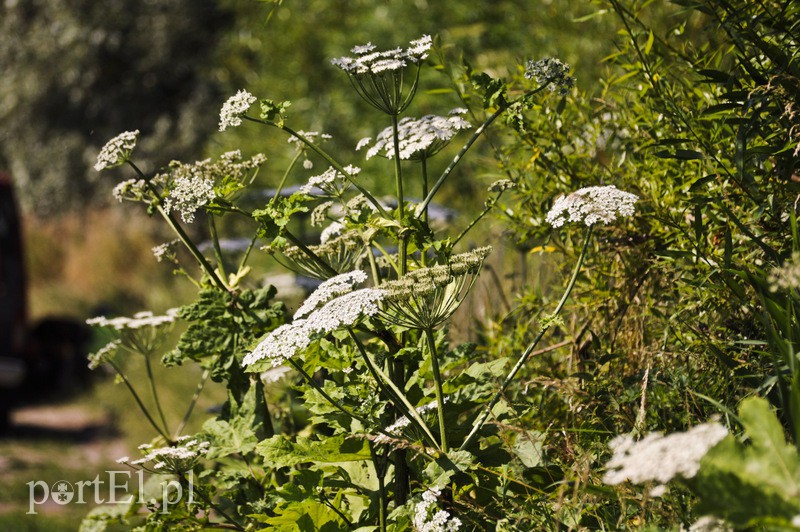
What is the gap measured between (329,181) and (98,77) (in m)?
12.1

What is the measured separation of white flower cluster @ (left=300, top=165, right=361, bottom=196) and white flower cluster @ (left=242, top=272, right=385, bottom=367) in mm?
270

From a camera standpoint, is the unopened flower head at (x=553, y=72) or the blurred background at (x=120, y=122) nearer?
the unopened flower head at (x=553, y=72)

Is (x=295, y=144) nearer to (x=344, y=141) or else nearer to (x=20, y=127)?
(x=344, y=141)

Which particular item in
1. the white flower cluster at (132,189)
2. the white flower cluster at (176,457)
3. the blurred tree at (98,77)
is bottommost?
the white flower cluster at (176,457)

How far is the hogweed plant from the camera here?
193 centimetres

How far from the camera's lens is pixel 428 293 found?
185cm

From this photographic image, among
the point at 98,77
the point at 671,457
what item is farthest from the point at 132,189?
the point at 98,77

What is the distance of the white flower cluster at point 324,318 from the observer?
5.87ft

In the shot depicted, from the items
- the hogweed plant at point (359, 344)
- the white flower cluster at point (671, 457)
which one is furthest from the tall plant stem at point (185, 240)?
the white flower cluster at point (671, 457)

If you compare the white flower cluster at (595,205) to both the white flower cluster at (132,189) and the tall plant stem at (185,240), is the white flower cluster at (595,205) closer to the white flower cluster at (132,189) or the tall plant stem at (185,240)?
the tall plant stem at (185,240)

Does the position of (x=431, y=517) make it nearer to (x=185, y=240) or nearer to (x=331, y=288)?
(x=331, y=288)

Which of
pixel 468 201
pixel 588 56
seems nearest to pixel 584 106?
pixel 588 56

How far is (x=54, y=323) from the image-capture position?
10.3 meters

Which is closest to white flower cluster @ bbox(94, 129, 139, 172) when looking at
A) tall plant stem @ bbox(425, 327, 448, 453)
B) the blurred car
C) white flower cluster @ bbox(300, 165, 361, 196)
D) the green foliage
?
white flower cluster @ bbox(300, 165, 361, 196)
